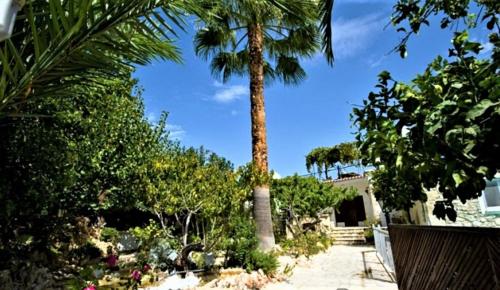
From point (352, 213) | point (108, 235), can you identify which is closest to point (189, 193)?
point (108, 235)

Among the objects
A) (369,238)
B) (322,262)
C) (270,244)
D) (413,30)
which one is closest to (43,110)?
(413,30)

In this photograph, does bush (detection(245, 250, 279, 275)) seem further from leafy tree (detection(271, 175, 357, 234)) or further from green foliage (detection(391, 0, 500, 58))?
leafy tree (detection(271, 175, 357, 234))

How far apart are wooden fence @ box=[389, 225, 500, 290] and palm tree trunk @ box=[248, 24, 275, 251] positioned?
5.86 meters

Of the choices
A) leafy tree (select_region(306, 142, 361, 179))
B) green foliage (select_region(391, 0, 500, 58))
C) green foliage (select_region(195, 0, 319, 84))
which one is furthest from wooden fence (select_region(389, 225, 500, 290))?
leafy tree (select_region(306, 142, 361, 179))

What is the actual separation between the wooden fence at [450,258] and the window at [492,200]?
5425 mm

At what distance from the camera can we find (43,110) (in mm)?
6336

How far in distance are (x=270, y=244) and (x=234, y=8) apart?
7432 mm

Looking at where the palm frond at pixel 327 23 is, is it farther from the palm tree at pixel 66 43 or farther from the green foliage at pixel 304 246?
the green foliage at pixel 304 246

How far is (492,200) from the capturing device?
9.05m

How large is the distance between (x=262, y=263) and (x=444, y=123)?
8.58m

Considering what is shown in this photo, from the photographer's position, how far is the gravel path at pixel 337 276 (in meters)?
8.00

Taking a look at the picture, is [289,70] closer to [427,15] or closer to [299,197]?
[299,197]

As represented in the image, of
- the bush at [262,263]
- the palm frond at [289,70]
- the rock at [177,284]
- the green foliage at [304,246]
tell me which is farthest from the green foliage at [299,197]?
the rock at [177,284]

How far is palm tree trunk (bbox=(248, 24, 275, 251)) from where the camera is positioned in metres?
10.9
